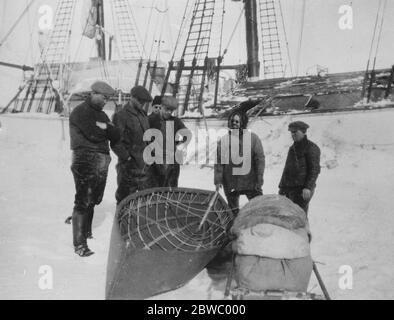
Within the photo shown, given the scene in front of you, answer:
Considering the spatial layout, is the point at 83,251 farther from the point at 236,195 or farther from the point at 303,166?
the point at 303,166

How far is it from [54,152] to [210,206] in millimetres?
5033

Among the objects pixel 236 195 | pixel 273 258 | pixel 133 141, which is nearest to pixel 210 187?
pixel 236 195

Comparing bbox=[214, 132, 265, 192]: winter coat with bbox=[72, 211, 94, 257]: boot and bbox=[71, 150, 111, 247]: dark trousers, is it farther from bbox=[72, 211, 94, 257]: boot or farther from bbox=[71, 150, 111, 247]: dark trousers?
bbox=[72, 211, 94, 257]: boot

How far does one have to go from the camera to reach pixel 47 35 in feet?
26.1

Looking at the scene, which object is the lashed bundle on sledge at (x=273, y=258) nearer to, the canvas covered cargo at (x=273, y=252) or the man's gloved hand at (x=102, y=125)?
the canvas covered cargo at (x=273, y=252)

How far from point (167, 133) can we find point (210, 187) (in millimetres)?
2568

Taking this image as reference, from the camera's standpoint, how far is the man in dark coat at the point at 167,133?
3730mm

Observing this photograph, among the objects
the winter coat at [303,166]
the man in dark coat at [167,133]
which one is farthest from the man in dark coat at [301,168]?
the man in dark coat at [167,133]

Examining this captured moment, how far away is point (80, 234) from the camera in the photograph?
3.04m

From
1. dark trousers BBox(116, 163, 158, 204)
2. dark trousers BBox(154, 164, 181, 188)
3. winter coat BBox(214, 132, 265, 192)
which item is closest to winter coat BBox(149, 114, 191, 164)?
dark trousers BBox(154, 164, 181, 188)

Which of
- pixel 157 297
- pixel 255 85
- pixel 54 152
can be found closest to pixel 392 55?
pixel 255 85

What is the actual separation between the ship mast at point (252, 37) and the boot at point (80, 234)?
622 cm

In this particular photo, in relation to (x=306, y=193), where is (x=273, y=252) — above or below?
below
